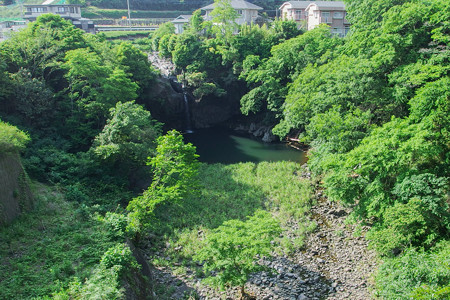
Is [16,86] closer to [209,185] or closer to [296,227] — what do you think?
[209,185]

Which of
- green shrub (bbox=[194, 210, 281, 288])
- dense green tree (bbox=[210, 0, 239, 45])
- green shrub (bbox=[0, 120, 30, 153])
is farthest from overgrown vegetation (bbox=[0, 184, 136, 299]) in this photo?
dense green tree (bbox=[210, 0, 239, 45])

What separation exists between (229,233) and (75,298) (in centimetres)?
564

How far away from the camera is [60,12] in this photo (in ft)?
164

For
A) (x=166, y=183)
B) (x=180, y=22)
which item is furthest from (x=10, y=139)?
(x=180, y=22)

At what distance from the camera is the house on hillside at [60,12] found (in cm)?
4900

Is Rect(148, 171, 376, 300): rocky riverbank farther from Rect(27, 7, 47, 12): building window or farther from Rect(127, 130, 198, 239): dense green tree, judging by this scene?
Rect(27, 7, 47, 12): building window

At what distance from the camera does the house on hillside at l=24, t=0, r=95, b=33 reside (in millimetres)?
49000

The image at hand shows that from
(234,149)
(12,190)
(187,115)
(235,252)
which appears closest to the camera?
(235,252)

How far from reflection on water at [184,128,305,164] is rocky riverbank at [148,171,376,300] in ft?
42.2

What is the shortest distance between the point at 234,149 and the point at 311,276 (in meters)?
19.7

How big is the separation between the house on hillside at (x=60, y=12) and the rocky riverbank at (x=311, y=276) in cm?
4833

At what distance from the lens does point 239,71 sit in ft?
124

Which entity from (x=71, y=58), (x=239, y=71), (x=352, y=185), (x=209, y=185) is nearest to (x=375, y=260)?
(x=352, y=185)

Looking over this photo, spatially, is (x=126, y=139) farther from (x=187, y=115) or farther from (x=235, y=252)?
(x=187, y=115)
